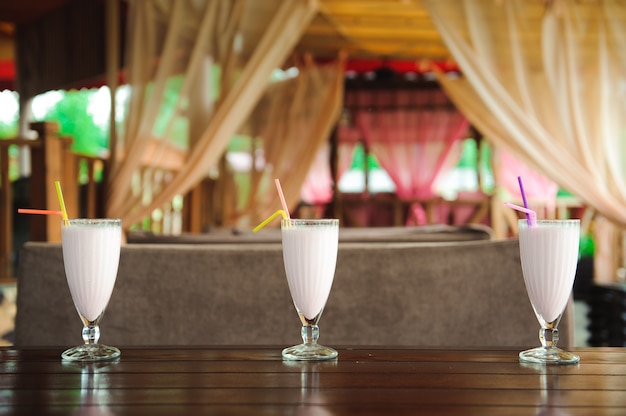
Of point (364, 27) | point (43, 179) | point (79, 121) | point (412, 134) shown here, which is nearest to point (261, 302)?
point (43, 179)

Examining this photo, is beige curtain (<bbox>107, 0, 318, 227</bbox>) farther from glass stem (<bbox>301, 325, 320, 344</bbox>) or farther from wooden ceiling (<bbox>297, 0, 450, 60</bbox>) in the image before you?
glass stem (<bbox>301, 325, 320, 344</bbox>)

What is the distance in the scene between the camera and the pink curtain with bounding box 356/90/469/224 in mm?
8102

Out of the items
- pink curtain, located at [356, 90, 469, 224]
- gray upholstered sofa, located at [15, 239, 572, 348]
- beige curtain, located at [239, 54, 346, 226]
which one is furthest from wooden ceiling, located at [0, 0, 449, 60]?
gray upholstered sofa, located at [15, 239, 572, 348]

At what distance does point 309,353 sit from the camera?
107 centimetres

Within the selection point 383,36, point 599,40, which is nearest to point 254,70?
point 599,40

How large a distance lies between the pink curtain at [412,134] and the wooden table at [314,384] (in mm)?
7012

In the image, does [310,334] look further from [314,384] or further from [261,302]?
[261,302]

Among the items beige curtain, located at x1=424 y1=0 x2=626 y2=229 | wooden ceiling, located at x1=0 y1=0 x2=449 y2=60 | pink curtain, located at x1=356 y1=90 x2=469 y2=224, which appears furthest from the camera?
pink curtain, located at x1=356 y1=90 x2=469 y2=224

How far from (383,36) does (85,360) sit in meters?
6.21

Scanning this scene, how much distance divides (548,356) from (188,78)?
10.0ft

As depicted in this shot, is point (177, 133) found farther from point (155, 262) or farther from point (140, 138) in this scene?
point (155, 262)

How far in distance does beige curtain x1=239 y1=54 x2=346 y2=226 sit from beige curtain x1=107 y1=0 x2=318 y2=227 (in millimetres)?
1809

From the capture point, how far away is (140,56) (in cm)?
384

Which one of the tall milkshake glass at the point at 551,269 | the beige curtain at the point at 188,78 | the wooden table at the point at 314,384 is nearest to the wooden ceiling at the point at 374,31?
the beige curtain at the point at 188,78
